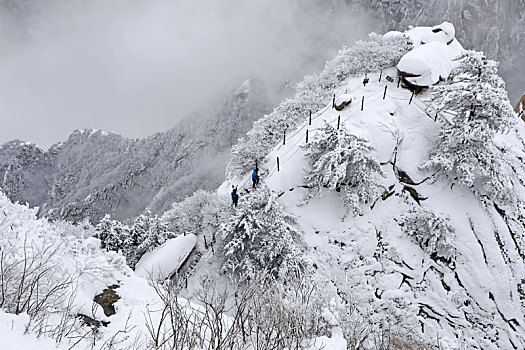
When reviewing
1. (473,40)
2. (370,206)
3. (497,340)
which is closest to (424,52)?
(370,206)

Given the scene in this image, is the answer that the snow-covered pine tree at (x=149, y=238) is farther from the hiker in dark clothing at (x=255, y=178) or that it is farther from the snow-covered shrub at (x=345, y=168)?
the snow-covered shrub at (x=345, y=168)

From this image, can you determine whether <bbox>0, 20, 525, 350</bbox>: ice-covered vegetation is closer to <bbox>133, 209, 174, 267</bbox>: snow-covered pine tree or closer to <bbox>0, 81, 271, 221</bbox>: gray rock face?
<bbox>133, 209, 174, 267</bbox>: snow-covered pine tree

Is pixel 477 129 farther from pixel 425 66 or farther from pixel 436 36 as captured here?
pixel 436 36

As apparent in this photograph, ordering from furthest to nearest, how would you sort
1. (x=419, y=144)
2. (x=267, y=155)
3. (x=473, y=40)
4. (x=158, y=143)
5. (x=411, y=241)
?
(x=158, y=143) → (x=473, y=40) → (x=267, y=155) → (x=419, y=144) → (x=411, y=241)

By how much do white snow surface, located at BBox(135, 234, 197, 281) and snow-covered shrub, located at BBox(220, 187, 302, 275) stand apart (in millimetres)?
2748

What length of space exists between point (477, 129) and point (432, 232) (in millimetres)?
5057

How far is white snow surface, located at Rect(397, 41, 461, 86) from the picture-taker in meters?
18.3

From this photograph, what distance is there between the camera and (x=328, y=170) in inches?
536

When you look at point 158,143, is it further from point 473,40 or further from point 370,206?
point 473,40

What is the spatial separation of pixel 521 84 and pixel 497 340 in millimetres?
71803

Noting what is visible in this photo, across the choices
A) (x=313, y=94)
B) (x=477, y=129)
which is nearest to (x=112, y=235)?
(x=313, y=94)

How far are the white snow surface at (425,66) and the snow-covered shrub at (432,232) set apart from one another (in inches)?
350

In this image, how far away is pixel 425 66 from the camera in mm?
18406

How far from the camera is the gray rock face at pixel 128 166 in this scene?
207 feet
